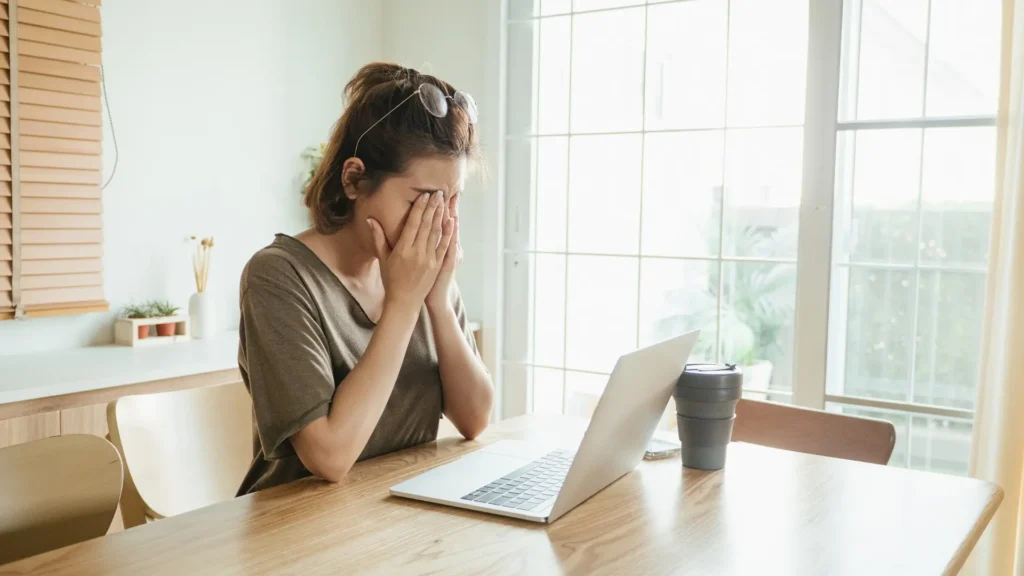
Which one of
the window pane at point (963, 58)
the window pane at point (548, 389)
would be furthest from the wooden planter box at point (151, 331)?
the window pane at point (963, 58)

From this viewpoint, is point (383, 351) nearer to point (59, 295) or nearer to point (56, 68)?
point (59, 295)

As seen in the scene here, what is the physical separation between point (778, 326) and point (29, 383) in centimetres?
219

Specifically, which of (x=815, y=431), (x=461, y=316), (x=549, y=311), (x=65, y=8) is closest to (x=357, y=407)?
(x=461, y=316)

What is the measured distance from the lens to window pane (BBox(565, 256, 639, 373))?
319 centimetres

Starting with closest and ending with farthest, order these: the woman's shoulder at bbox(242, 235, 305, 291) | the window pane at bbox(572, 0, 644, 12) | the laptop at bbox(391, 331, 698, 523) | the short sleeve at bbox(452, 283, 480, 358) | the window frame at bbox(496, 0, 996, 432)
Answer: the laptop at bbox(391, 331, 698, 523), the woman's shoulder at bbox(242, 235, 305, 291), the short sleeve at bbox(452, 283, 480, 358), the window frame at bbox(496, 0, 996, 432), the window pane at bbox(572, 0, 644, 12)

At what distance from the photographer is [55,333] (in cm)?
267

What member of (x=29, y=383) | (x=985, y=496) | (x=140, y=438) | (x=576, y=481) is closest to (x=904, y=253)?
(x=985, y=496)

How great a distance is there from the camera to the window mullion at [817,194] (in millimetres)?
2703

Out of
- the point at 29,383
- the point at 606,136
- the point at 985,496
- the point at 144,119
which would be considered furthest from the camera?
the point at 606,136

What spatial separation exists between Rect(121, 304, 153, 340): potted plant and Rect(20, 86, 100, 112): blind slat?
0.64 m

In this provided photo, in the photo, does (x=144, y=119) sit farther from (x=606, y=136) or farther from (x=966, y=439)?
(x=966, y=439)

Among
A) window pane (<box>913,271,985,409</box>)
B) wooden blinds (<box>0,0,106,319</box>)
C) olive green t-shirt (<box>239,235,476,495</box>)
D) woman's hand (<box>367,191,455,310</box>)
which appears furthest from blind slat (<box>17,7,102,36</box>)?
window pane (<box>913,271,985,409</box>)

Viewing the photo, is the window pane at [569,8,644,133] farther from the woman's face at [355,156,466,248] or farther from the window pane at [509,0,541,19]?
the woman's face at [355,156,466,248]

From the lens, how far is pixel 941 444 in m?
2.61
